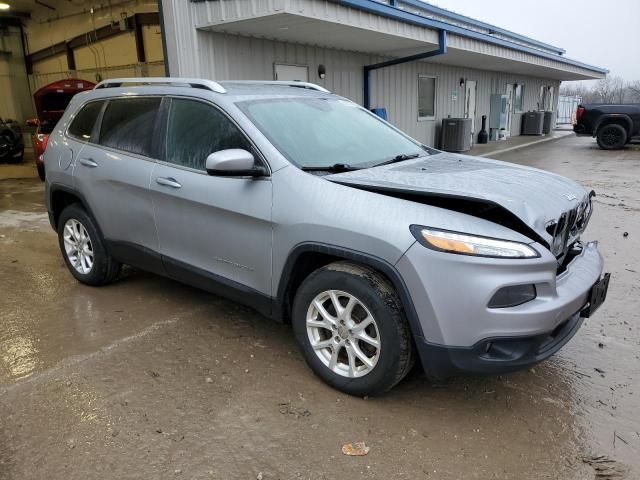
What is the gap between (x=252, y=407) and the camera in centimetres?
293

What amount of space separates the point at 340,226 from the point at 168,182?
5.00 feet

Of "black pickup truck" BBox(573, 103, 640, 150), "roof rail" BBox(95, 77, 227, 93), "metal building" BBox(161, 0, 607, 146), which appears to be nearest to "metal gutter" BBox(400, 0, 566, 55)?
"metal building" BBox(161, 0, 607, 146)

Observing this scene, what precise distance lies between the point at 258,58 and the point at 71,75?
1015cm

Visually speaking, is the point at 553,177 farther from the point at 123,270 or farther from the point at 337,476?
the point at 123,270

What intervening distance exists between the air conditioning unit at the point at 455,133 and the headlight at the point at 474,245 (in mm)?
14027

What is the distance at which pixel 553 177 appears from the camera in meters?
3.39

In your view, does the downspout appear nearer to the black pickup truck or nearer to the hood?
the black pickup truck

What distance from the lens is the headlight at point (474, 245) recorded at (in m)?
2.48

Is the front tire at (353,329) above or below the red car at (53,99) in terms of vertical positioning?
below

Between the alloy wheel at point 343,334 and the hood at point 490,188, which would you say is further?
the alloy wheel at point 343,334

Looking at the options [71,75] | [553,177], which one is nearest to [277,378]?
[553,177]

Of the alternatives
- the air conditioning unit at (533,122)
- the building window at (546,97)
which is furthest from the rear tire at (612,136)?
the building window at (546,97)

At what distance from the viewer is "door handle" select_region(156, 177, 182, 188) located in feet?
11.9

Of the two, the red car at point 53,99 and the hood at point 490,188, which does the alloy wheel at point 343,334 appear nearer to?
the hood at point 490,188
